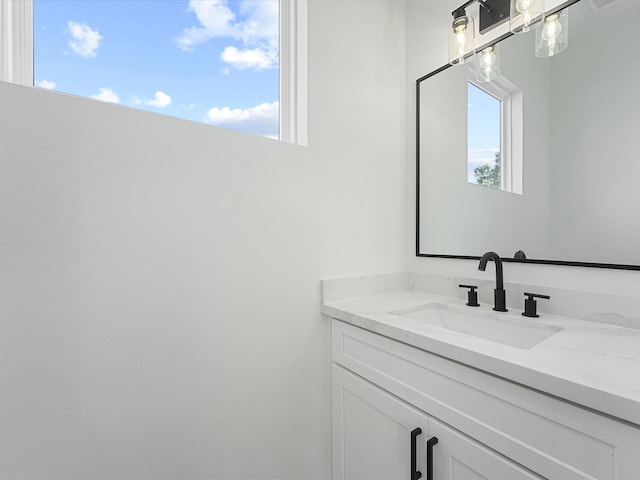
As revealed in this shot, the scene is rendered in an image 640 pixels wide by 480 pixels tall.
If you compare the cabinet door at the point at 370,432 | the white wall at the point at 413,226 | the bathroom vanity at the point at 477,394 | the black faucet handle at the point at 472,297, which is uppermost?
the white wall at the point at 413,226

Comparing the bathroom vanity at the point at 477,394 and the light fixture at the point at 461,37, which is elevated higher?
the light fixture at the point at 461,37

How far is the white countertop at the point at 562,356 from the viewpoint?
22.2 inches

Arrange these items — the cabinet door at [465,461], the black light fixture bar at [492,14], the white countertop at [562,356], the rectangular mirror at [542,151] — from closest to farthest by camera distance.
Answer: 1. the white countertop at [562,356]
2. the cabinet door at [465,461]
3. the rectangular mirror at [542,151]
4. the black light fixture bar at [492,14]

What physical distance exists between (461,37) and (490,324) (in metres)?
1.09

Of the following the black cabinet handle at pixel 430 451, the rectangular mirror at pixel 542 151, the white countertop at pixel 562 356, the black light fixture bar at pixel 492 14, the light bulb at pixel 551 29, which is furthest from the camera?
the black light fixture bar at pixel 492 14

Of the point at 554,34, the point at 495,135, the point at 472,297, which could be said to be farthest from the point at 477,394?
the point at 554,34

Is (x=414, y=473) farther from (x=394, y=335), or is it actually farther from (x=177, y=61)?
(x=177, y=61)

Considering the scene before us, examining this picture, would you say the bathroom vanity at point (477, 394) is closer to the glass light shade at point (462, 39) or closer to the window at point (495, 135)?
the window at point (495, 135)

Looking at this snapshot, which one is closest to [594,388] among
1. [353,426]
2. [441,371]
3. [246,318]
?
A: [441,371]

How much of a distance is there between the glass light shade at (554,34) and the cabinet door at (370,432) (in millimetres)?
1234

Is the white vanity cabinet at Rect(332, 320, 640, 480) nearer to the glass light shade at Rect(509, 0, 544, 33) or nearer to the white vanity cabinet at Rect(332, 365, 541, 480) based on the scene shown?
the white vanity cabinet at Rect(332, 365, 541, 480)

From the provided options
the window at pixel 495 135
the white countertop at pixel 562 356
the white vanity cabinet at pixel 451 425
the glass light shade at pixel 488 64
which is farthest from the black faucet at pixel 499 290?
the glass light shade at pixel 488 64

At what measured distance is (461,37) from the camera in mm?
Result: 1245

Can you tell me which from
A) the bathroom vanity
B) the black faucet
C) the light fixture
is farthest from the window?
the bathroom vanity
